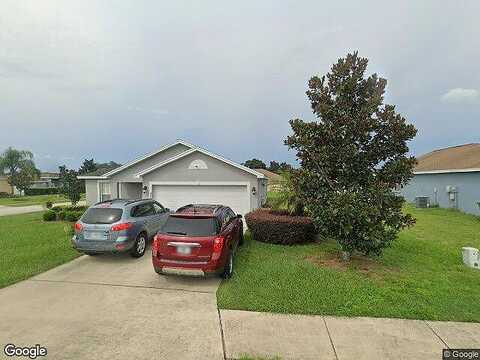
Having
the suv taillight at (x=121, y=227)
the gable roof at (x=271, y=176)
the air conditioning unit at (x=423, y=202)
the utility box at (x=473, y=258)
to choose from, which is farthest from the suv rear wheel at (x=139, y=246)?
the air conditioning unit at (x=423, y=202)

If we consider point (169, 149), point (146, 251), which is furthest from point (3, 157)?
point (146, 251)

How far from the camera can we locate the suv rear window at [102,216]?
788 centimetres

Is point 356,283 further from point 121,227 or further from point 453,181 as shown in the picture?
point 453,181

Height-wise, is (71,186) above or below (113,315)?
above

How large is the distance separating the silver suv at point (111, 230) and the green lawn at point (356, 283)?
3.02 meters

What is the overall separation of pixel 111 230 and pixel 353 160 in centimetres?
665

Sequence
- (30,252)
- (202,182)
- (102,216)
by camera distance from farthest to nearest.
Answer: (202,182)
(30,252)
(102,216)

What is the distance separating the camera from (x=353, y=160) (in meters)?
7.45

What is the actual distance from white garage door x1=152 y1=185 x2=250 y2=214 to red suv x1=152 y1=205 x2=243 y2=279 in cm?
863

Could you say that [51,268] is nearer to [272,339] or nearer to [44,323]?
[44,323]

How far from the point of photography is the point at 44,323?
4.63 m

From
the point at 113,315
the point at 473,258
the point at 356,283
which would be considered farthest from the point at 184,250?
the point at 473,258

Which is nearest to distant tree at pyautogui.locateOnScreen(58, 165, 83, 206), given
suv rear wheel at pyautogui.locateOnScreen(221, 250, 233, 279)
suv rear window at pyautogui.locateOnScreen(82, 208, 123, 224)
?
suv rear window at pyautogui.locateOnScreen(82, 208, 123, 224)

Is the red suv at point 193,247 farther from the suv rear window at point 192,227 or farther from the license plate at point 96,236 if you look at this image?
the license plate at point 96,236
